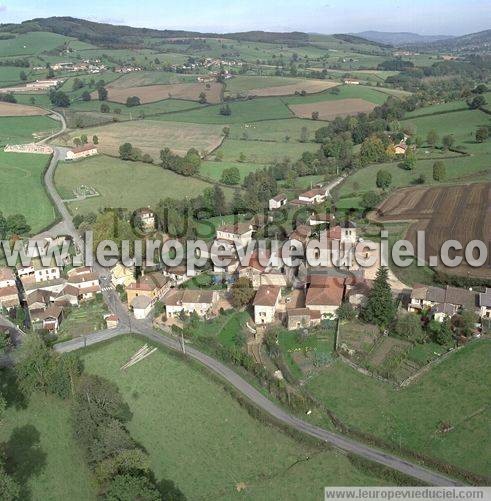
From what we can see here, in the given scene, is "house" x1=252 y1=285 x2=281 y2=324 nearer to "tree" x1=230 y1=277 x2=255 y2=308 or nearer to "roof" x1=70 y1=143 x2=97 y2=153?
"tree" x1=230 y1=277 x2=255 y2=308

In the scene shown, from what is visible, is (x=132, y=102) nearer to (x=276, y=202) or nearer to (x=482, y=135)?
(x=276, y=202)

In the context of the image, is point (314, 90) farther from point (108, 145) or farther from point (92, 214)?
point (92, 214)

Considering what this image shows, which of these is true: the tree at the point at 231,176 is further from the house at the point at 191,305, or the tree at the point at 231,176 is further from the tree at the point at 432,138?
the house at the point at 191,305

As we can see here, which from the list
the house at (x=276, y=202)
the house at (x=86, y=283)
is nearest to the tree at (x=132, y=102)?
the house at (x=276, y=202)

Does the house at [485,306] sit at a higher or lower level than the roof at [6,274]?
higher

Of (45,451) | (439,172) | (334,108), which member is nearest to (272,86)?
(334,108)

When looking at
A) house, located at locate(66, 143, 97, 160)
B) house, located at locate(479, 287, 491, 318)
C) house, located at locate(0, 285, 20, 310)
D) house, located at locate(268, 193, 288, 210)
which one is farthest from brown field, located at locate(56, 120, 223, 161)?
house, located at locate(479, 287, 491, 318)
